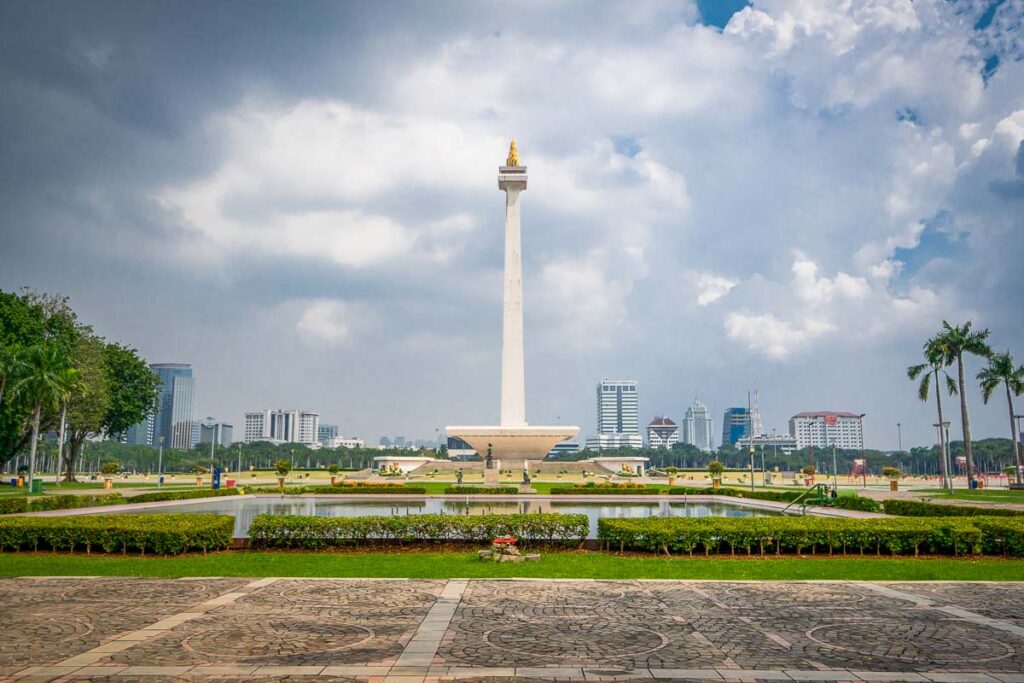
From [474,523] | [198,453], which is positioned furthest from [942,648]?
[198,453]

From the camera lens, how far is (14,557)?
514 inches

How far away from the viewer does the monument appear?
52.4 metres

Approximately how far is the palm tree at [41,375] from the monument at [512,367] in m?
25.7

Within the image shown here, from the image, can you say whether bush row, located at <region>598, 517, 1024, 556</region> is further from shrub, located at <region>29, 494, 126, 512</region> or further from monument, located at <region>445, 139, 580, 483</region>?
monument, located at <region>445, 139, 580, 483</region>

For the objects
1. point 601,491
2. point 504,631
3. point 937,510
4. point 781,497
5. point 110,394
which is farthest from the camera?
point 110,394

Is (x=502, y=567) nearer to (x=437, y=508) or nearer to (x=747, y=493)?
(x=437, y=508)

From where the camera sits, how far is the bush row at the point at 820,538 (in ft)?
43.4

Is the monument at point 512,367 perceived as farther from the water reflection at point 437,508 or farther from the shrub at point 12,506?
the shrub at point 12,506

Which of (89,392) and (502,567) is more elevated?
(89,392)

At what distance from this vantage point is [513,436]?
173 feet

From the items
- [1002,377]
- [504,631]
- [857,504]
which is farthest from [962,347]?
[504,631]

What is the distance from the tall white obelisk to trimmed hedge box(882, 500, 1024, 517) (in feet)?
106

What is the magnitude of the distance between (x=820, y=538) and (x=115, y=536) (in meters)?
13.4

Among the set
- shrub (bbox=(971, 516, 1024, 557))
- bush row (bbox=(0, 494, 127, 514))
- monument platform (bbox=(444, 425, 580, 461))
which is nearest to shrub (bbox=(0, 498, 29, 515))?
bush row (bbox=(0, 494, 127, 514))
